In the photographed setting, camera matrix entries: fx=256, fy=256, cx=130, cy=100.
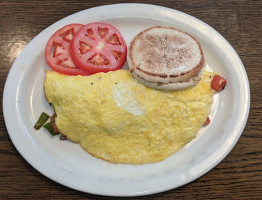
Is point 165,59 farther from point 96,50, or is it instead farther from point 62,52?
point 62,52

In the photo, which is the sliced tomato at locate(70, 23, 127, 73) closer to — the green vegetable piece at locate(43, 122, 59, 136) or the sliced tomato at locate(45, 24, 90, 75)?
the sliced tomato at locate(45, 24, 90, 75)

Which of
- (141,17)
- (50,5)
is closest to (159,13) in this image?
(141,17)

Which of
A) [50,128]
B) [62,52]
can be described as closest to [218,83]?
[62,52]

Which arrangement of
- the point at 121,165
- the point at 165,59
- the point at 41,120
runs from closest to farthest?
the point at 165,59 < the point at 121,165 < the point at 41,120

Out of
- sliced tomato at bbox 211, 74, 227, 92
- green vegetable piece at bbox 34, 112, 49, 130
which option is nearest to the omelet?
sliced tomato at bbox 211, 74, 227, 92

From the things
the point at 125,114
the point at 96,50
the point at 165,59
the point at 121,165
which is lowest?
the point at 121,165

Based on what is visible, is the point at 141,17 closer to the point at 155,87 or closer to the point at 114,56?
the point at 114,56
